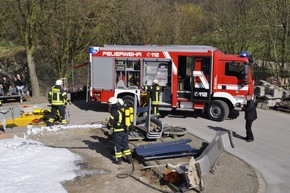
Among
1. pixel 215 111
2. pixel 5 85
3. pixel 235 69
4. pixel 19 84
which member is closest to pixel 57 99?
pixel 215 111

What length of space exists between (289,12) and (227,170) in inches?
557

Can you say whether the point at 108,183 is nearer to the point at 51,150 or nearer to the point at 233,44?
the point at 51,150

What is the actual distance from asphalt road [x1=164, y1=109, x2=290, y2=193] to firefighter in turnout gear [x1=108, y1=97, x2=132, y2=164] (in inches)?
122

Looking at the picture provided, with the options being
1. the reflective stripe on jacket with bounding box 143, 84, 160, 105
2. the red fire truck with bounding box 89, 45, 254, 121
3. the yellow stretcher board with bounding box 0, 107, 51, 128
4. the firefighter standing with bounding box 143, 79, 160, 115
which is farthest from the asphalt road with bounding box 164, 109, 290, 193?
the yellow stretcher board with bounding box 0, 107, 51, 128

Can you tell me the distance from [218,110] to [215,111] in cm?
13

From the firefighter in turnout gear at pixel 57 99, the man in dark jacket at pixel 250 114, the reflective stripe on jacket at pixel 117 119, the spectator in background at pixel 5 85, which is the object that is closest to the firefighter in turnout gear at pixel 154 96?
the firefighter in turnout gear at pixel 57 99

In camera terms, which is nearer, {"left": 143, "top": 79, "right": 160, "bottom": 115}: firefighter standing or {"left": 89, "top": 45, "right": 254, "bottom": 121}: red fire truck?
{"left": 143, "top": 79, "right": 160, "bottom": 115}: firefighter standing

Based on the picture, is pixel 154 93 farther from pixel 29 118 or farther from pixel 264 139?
pixel 29 118

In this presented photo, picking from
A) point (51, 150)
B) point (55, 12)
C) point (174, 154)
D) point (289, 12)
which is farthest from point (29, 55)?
point (289, 12)

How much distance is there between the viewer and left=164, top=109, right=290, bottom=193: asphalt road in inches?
323

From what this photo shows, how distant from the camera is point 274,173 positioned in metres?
8.27

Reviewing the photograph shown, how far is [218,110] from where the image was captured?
13.3m

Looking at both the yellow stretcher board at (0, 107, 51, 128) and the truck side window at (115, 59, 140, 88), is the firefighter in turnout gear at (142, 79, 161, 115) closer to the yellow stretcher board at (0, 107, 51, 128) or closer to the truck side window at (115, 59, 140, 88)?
the truck side window at (115, 59, 140, 88)

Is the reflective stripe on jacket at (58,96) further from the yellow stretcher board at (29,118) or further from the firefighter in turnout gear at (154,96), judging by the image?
the firefighter in turnout gear at (154,96)
